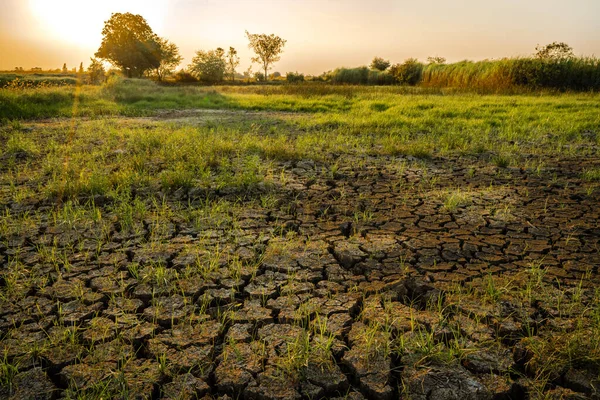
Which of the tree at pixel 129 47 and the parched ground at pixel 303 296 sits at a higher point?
the tree at pixel 129 47

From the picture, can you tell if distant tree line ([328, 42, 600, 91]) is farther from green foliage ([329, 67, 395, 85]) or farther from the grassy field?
the grassy field

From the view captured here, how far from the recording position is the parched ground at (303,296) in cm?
211

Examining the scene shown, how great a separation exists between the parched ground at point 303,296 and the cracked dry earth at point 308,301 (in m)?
0.01

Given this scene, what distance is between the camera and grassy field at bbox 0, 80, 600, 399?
2143 millimetres

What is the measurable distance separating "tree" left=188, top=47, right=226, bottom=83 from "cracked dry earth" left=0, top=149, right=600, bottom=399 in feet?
138

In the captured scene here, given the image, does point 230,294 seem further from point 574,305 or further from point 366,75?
point 366,75

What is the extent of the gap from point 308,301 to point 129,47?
151 feet

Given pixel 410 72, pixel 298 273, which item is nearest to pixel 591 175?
pixel 298 273

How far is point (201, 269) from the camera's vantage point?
10.3 feet

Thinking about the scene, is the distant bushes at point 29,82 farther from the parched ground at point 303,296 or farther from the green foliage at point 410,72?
the green foliage at point 410,72

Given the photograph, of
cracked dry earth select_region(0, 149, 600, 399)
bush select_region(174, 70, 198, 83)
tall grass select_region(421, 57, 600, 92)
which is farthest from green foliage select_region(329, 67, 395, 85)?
cracked dry earth select_region(0, 149, 600, 399)

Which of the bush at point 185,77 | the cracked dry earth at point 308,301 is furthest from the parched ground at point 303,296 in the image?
the bush at point 185,77

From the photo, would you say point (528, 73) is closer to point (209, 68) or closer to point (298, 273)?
point (298, 273)

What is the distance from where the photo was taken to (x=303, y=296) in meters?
2.81
